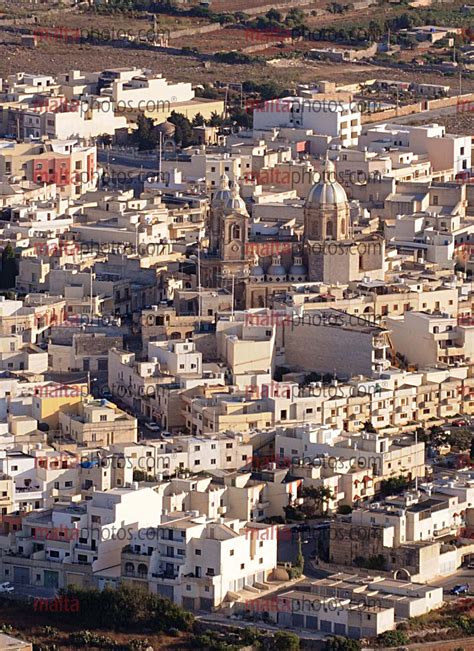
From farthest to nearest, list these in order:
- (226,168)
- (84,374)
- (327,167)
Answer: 1. (226,168)
2. (327,167)
3. (84,374)

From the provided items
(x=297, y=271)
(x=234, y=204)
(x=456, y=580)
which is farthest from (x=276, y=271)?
(x=456, y=580)

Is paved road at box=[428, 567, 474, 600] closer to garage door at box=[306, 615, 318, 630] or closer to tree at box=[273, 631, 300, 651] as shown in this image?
garage door at box=[306, 615, 318, 630]

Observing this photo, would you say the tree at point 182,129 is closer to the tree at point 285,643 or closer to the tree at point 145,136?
the tree at point 145,136

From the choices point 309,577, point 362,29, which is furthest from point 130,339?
point 362,29

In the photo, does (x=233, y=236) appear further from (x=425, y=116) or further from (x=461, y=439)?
(x=425, y=116)

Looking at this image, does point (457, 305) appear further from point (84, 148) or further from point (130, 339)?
point (84, 148)

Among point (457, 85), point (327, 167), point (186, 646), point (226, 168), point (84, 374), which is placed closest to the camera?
point (186, 646)

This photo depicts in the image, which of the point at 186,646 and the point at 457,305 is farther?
the point at 457,305
